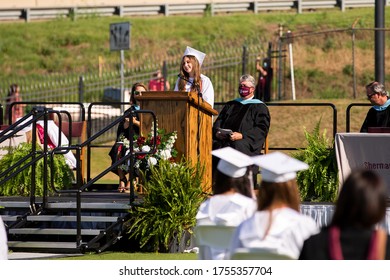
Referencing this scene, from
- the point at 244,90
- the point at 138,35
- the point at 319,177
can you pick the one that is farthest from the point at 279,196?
the point at 138,35

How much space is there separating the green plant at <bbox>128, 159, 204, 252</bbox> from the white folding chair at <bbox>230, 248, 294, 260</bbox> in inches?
266

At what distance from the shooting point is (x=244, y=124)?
15359 mm

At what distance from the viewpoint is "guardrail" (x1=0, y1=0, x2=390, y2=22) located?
49344 mm

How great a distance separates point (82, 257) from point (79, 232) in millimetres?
411

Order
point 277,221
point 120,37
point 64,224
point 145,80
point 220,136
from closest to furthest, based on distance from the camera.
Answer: point 277,221 → point 64,224 → point 220,136 → point 120,37 → point 145,80

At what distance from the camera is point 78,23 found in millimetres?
48906

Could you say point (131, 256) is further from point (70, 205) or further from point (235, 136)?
point (235, 136)

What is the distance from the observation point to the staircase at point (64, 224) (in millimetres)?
13965

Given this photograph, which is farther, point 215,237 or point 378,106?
point 378,106

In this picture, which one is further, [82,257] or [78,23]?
[78,23]

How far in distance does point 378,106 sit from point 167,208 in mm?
3286

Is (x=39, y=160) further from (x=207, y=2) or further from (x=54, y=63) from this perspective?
(x=207, y=2)
